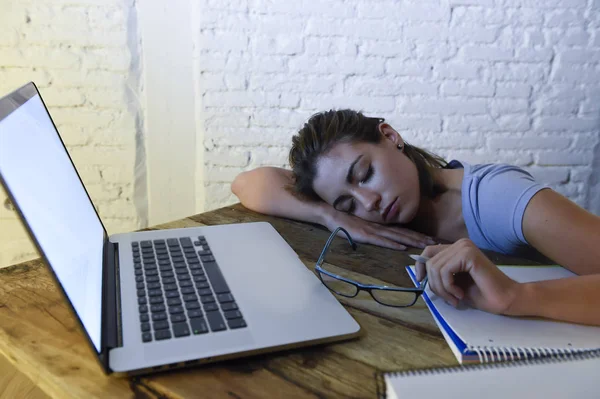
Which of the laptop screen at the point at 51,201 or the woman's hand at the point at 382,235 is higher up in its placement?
the laptop screen at the point at 51,201

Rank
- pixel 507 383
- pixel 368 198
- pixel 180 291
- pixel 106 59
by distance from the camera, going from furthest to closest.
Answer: pixel 106 59 → pixel 368 198 → pixel 180 291 → pixel 507 383

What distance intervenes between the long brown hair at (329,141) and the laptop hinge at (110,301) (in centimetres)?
46

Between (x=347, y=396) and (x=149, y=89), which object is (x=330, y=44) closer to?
(x=149, y=89)

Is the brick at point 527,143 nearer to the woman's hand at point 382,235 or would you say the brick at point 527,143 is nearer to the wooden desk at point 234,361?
Result: the woman's hand at point 382,235

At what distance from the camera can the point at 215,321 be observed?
0.53 m

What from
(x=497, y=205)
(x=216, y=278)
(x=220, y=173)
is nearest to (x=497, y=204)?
(x=497, y=205)

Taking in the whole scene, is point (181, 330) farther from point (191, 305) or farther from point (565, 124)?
point (565, 124)

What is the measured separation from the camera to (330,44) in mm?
1828

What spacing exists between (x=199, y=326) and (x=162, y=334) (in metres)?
0.04

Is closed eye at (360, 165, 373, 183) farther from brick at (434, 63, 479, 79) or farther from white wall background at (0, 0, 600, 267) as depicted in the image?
brick at (434, 63, 479, 79)

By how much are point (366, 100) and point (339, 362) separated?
1.51 metres

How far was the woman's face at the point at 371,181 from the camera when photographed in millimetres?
998

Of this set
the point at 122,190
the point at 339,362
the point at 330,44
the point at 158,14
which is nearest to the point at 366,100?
the point at 330,44

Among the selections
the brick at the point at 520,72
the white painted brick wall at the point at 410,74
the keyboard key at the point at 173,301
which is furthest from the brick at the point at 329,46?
the keyboard key at the point at 173,301
